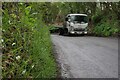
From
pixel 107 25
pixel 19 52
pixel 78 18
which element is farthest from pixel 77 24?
pixel 19 52

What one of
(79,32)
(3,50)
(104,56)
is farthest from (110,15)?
(3,50)

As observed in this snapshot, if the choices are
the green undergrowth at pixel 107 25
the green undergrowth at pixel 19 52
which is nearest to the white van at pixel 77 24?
the green undergrowth at pixel 107 25

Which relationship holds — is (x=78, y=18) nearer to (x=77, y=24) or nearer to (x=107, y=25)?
(x=77, y=24)

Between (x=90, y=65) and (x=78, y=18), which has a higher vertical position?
(x=78, y=18)

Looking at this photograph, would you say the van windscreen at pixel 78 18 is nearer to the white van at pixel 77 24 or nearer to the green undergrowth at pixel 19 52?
the white van at pixel 77 24

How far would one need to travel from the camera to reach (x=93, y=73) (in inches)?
294

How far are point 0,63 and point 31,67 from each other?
0.63m

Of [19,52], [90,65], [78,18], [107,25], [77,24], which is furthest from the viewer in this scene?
[78,18]

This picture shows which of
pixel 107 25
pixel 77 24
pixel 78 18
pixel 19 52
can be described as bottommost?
pixel 107 25

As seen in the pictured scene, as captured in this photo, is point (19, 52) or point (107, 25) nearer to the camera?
point (19, 52)

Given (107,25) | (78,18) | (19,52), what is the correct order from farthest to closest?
(78,18) → (107,25) → (19,52)

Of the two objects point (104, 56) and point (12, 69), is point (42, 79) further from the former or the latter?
point (104, 56)

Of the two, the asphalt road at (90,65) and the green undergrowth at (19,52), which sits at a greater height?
the green undergrowth at (19,52)

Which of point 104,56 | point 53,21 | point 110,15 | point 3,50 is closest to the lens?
point 3,50
